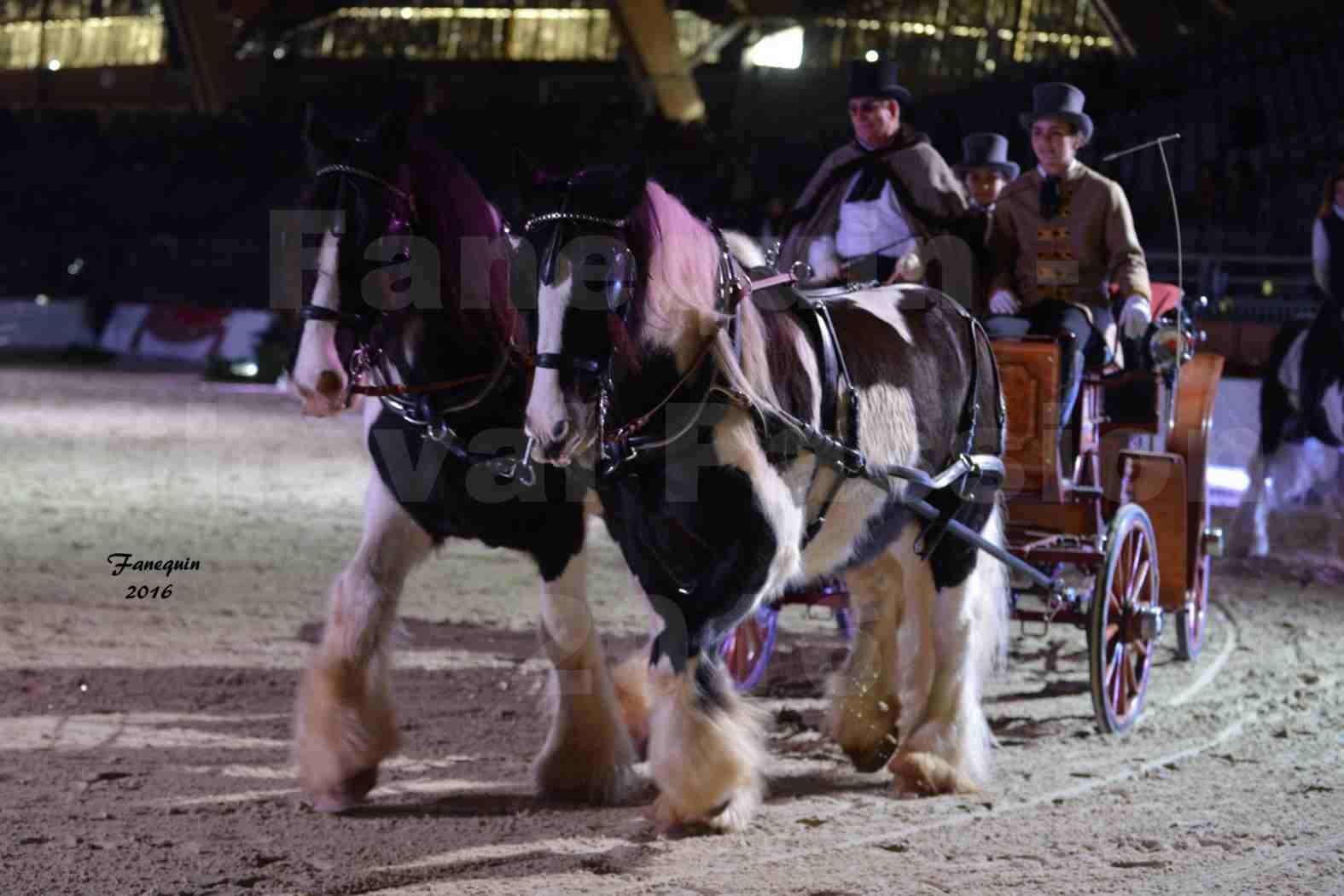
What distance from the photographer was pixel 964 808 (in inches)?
185

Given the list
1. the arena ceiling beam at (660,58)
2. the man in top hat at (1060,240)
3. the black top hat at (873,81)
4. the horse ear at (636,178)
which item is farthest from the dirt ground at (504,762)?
the arena ceiling beam at (660,58)

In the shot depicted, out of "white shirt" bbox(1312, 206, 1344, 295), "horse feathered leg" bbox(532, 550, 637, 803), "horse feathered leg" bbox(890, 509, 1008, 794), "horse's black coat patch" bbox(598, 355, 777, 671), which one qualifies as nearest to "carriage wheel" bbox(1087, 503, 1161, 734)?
"horse feathered leg" bbox(890, 509, 1008, 794)

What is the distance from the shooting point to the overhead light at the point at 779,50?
29203 millimetres

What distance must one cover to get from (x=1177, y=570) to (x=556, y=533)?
2896mm

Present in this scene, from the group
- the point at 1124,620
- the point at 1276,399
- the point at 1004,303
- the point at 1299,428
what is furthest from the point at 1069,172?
the point at 1276,399

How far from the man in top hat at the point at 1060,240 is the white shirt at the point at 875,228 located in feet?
1.27

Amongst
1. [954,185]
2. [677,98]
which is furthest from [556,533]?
[677,98]

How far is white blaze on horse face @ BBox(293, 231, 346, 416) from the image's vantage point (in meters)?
4.18

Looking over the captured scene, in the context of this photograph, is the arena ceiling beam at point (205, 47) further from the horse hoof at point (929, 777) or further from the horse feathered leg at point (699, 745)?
the horse feathered leg at point (699, 745)

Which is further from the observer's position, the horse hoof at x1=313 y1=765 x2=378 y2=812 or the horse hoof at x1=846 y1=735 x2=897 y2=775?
the horse hoof at x1=846 y1=735 x2=897 y2=775

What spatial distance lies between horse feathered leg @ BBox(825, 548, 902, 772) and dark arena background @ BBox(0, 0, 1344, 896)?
0.11 metres

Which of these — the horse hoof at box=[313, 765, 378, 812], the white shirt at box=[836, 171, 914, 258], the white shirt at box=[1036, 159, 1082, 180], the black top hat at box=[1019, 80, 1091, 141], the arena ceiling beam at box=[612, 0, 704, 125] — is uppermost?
the arena ceiling beam at box=[612, 0, 704, 125]

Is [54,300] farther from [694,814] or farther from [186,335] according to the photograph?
[694,814]

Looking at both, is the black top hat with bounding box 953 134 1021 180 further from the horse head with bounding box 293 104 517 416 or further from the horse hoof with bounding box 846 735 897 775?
the horse head with bounding box 293 104 517 416
